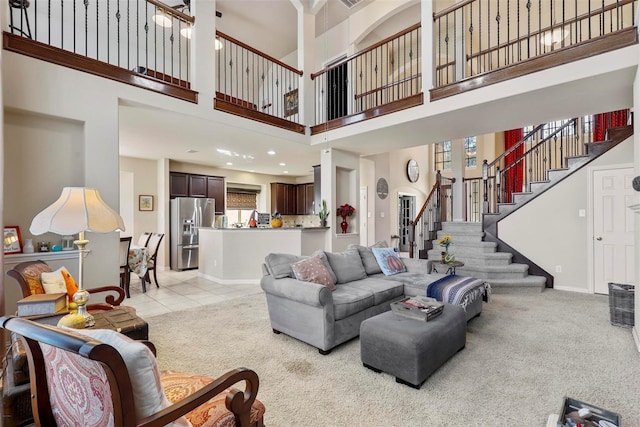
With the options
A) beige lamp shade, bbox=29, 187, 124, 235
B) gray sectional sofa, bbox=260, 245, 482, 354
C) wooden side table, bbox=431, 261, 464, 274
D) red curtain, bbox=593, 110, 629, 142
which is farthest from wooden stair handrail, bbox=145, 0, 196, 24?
red curtain, bbox=593, 110, 629, 142

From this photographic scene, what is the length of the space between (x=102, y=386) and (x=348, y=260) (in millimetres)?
3067

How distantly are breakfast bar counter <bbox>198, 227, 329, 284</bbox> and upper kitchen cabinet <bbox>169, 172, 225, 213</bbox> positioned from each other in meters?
2.13

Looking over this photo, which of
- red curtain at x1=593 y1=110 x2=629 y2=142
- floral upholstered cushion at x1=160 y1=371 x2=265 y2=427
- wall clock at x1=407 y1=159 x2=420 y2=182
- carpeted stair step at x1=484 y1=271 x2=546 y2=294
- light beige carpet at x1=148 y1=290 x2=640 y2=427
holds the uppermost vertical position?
red curtain at x1=593 y1=110 x2=629 y2=142

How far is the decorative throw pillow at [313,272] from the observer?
122 inches

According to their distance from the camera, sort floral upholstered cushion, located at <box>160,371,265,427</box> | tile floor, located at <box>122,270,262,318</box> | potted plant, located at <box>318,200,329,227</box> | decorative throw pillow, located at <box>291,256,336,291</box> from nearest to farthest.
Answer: floral upholstered cushion, located at <box>160,371,265,427</box> → decorative throw pillow, located at <box>291,256,336,291</box> → tile floor, located at <box>122,270,262,318</box> → potted plant, located at <box>318,200,329,227</box>

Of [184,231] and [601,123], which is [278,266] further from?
[601,123]

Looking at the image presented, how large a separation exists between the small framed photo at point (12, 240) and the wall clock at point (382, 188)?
664 cm

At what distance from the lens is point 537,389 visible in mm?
2115

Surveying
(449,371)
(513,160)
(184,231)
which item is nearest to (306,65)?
(184,231)

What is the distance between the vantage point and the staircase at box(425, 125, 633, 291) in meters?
4.71

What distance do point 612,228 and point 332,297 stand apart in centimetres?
459

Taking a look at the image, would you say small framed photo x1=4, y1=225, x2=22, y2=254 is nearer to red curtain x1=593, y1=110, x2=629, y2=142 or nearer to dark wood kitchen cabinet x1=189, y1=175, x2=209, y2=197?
dark wood kitchen cabinet x1=189, y1=175, x2=209, y2=197

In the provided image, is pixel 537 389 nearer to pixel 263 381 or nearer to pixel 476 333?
pixel 476 333

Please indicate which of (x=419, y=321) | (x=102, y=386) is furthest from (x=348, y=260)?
(x=102, y=386)
